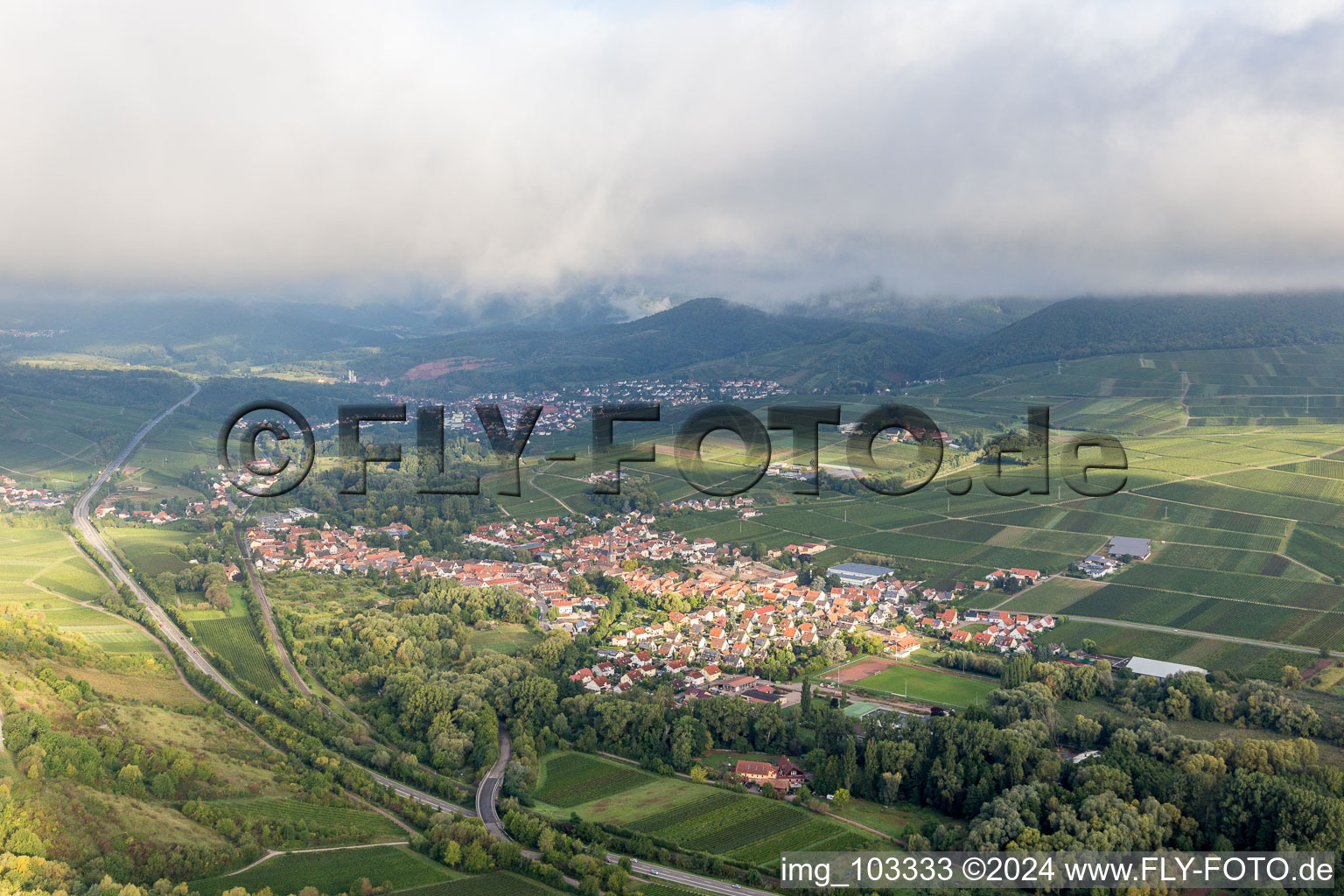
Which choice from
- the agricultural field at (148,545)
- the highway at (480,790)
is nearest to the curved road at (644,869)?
the highway at (480,790)

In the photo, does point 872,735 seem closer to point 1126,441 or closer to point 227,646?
point 227,646

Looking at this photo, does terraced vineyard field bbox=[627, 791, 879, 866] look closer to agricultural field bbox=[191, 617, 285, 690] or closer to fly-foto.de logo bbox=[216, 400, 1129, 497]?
agricultural field bbox=[191, 617, 285, 690]

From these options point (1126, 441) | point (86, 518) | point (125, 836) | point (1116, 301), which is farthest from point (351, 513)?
point (1116, 301)

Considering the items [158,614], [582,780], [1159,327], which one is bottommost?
[582,780]

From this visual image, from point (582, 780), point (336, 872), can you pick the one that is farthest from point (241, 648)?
point (336, 872)

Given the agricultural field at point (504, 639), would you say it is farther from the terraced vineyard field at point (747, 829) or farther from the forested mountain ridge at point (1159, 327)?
the forested mountain ridge at point (1159, 327)

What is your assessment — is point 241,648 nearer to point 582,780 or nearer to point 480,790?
point 480,790
